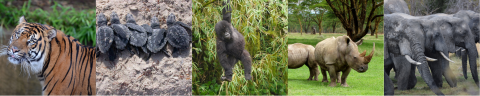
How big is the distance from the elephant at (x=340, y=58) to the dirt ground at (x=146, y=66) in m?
2.32

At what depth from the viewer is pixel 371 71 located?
5.20m

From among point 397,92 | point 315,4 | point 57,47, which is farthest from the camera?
point 315,4

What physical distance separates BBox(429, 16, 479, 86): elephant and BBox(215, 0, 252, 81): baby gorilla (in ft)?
7.90

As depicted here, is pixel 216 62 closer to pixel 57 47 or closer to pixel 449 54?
pixel 57 47

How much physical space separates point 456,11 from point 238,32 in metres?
2.72

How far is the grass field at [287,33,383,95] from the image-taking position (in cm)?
453

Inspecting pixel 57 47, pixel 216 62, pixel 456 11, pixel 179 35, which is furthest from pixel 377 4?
pixel 57 47

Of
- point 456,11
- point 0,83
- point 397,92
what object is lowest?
point 397,92

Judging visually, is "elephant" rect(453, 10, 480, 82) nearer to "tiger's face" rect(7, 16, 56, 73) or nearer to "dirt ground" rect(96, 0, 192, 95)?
"dirt ground" rect(96, 0, 192, 95)

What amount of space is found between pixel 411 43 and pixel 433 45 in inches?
11.2

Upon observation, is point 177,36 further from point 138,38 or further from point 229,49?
point 229,49

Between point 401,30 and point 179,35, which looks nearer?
point 179,35

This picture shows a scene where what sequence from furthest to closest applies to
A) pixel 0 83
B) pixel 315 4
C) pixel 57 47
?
1. pixel 315 4
2. pixel 0 83
3. pixel 57 47

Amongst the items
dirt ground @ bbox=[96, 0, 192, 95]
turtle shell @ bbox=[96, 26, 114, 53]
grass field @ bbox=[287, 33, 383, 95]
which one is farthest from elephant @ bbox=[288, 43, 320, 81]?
turtle shell @ bbox=[96, 26, 114, 53]
